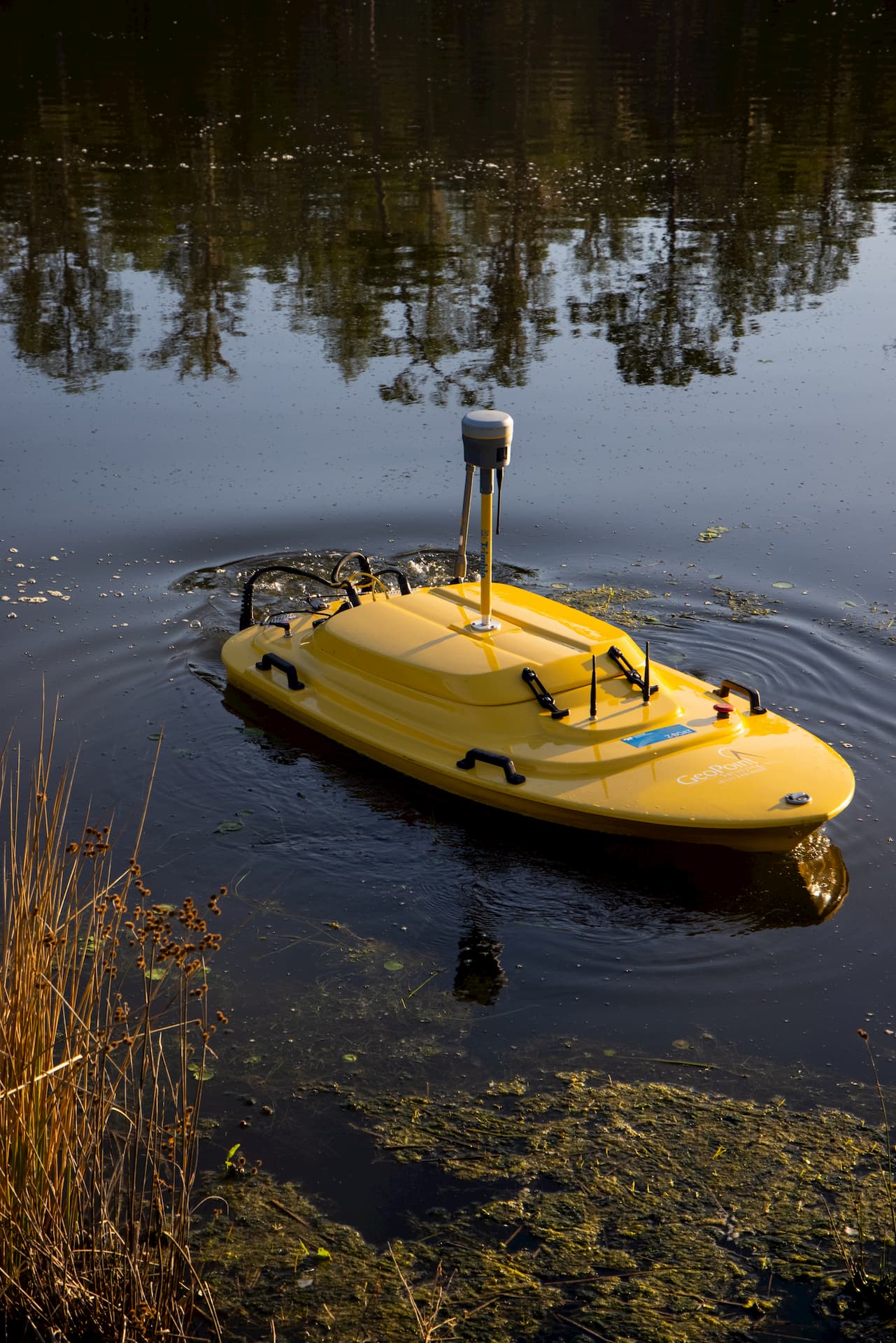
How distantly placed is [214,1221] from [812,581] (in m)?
7.04

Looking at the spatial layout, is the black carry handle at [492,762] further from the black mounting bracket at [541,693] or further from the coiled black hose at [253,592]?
the coiled black hose at [253,592]

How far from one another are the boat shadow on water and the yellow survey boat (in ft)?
0.67

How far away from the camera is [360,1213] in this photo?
16.4 feet

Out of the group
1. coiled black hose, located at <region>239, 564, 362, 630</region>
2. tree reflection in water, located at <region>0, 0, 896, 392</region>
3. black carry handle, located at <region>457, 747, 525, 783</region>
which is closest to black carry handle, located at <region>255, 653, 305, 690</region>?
coiled black hose, located at <region>239, 564, 362, 630</region>

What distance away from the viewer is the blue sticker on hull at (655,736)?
7.17m

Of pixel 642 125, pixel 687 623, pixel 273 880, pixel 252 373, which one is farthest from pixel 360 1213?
pixel 642 125

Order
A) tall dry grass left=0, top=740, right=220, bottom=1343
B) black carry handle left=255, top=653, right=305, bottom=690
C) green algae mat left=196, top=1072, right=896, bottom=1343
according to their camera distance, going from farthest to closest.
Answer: black carry handle left=255, top=653, right=305, bottom=690 < green algae mat left=196, top=1072, right=896, bottom=1343 < tall dry grass left=0, top=740, right=220, bottom=1343

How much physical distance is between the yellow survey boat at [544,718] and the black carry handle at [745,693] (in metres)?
0.01

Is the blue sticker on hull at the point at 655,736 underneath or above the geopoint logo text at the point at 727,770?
above

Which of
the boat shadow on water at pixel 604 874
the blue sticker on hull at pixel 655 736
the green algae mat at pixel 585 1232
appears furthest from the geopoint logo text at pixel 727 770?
the green algae mat at pixel 585 1232

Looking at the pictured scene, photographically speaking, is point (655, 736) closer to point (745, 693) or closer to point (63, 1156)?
point (745, 693)

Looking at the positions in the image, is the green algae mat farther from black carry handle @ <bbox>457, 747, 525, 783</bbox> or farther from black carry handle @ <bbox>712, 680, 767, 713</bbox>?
black carry handle @ <bbox>712, 680, 767, 713</bbox>

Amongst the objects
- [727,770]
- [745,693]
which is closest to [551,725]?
[727,770]

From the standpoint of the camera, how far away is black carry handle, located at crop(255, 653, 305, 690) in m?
8.45
